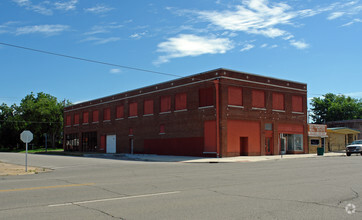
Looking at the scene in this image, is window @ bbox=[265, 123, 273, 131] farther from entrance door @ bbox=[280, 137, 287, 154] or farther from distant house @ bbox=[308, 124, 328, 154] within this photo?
distant house @ bbox=[308, 124, 328, 154]

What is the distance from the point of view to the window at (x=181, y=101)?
127 ft

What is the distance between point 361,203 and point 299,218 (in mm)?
2569

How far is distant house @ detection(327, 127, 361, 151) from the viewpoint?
4864cm

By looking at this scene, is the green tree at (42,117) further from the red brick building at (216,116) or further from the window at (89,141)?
the red brick building at (216,116)

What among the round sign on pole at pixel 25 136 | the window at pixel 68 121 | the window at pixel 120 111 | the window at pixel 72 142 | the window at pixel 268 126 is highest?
the window at pixel 120 111

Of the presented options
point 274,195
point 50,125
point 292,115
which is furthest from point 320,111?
point 274,195

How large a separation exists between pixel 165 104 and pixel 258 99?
1097cm

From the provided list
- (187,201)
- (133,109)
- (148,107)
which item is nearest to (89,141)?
(133,109)

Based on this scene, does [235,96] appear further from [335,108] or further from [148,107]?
[335,108]

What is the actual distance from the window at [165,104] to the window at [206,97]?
530cm

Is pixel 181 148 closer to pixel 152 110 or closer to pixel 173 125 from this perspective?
pixel 173 125

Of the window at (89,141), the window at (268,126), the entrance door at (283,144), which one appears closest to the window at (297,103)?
the entrance door at (283,144)

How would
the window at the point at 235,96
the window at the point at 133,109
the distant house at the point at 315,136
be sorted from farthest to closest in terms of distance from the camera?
1. the window at the point at 133,109
2. the distant house at the point at 315,136
3. the window at the point at 235,96

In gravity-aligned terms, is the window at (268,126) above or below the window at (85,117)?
below
